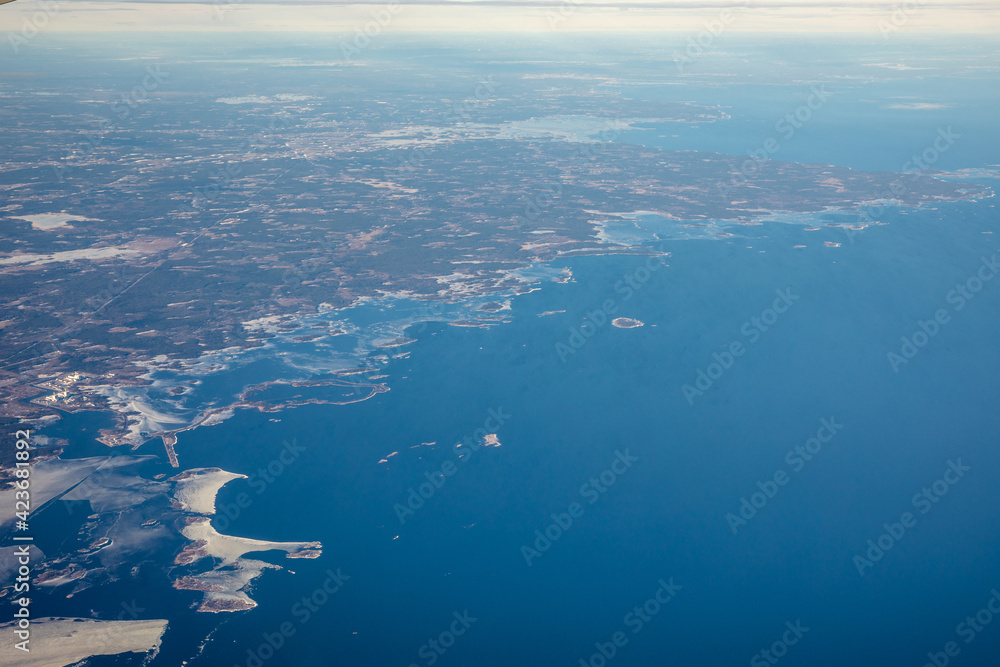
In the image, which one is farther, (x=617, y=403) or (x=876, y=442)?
(x=617, y=403)

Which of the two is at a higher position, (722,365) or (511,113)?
(511,113)

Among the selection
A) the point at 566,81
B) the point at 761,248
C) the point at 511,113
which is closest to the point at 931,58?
the point at 566,81

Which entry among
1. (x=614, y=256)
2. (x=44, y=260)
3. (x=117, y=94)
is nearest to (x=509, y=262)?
(x=614, y=256)

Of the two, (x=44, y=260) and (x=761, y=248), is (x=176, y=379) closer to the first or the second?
(x=44, y=260)

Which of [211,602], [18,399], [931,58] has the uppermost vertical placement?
[931,58]

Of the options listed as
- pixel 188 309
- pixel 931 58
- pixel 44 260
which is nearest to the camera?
pixel 188 309

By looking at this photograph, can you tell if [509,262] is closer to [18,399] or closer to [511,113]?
[18,399]

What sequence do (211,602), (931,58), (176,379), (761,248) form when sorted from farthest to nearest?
(931,58), (761,248), (176,379), (211,602)
